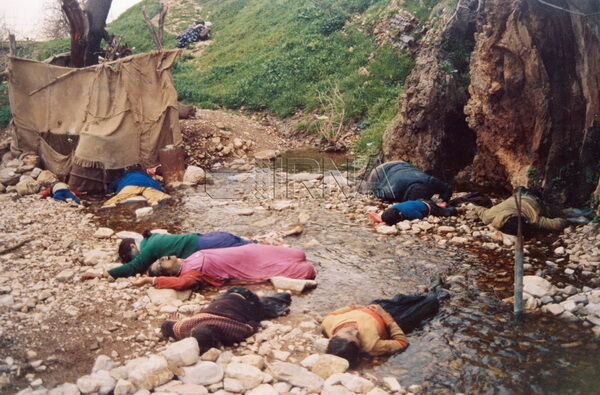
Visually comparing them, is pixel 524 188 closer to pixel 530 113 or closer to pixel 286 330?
pixel 530 113

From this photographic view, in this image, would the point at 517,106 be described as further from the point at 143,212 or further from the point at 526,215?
the point at 143,212

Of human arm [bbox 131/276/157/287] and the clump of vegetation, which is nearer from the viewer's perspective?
human arm [bbox 131/276/157/287]

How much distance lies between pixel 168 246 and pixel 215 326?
1894 millimetres

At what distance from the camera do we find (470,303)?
510cm

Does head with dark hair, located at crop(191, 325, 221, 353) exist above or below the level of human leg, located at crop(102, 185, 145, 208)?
above

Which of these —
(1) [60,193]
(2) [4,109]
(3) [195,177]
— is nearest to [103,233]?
(1) [60,193]

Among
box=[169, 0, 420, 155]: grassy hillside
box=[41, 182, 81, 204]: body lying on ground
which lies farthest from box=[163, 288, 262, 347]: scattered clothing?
box=[169, 0, 420, 155]: grassy hillside

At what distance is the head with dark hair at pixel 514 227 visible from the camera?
268 inches

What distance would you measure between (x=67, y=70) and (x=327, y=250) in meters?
7.08

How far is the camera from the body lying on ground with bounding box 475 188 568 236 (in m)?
6.80

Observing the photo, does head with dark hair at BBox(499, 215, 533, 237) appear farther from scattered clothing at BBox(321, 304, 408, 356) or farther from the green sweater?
the green sweater

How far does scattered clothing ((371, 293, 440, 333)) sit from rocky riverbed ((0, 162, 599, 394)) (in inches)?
4.6

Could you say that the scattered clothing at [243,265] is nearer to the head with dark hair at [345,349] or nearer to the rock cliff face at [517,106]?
the head with dark hair at [345,349]

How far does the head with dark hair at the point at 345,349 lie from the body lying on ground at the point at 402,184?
4.55 meters
